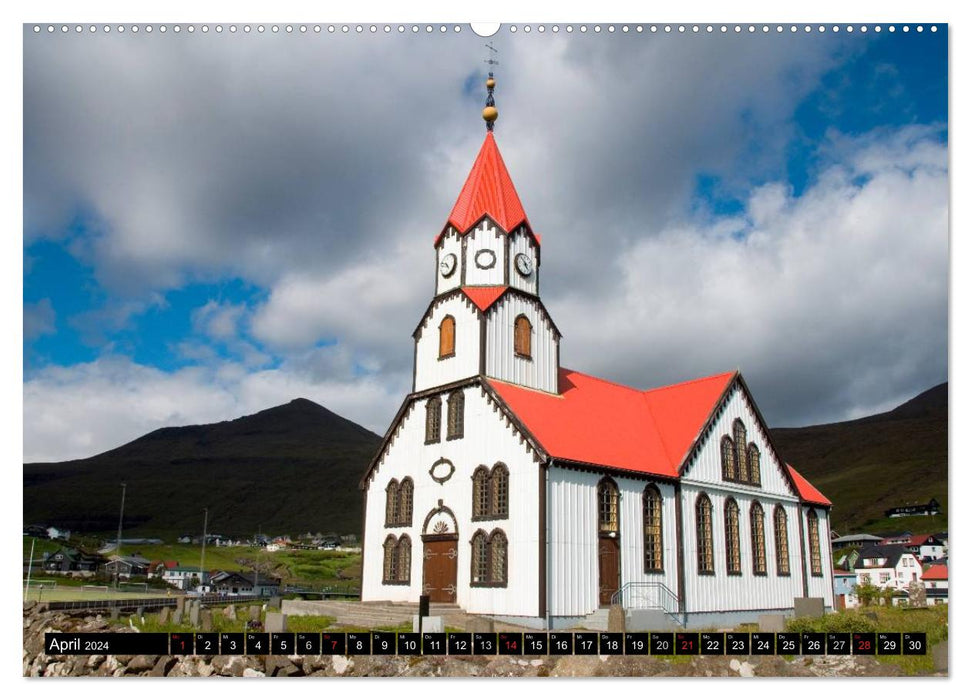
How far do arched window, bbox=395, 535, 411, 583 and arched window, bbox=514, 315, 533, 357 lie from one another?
8672mm

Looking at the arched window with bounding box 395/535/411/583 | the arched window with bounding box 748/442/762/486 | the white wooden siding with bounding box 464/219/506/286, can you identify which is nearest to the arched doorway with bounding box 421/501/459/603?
the arched window with bounding box 395/535/411/583

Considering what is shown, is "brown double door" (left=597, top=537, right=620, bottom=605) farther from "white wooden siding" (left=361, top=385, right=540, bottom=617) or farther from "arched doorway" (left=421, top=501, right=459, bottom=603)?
"arched doorway" (left=421, top=501, right=459, bottom=603)

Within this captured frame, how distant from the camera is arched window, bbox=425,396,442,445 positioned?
105 feet

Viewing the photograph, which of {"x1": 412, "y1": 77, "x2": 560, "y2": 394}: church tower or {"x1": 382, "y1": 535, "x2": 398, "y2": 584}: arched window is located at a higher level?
{"x1": 412, "y1": 77, "x2": 560, "y2": 394}: church tower

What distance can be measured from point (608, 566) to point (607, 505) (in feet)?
6.91

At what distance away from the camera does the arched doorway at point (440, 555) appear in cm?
2961

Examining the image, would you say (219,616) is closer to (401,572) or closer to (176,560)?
(401,572)

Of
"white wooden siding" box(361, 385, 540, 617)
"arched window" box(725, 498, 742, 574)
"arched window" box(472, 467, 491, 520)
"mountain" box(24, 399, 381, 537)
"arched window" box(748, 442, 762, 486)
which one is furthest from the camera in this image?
"mountain" box(24, 399, 381, 537)

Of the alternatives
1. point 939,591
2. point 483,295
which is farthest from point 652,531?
point 939,591

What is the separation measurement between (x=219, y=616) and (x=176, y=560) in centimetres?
9044

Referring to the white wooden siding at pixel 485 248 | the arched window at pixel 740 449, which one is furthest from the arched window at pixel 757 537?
the white wooden siding at pixel 485 248

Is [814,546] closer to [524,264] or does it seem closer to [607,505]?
[607,505]

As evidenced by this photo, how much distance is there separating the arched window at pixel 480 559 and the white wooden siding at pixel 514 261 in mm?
10141

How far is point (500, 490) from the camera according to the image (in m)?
28.6
